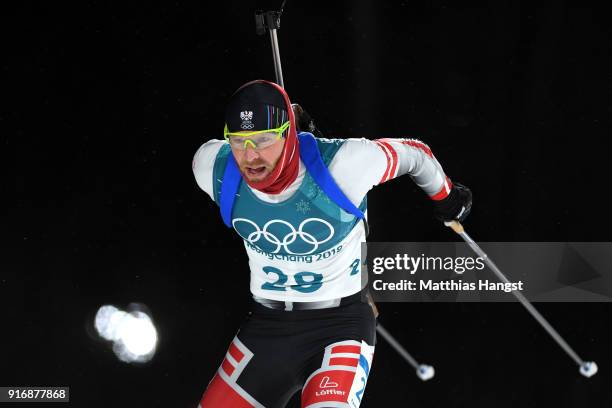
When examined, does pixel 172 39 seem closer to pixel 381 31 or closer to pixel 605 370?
pixel 381 31

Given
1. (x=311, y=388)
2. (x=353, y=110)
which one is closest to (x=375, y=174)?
(x=311, y=388)

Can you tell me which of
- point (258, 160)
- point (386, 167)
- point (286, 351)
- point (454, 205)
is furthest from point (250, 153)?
point (454, 205)

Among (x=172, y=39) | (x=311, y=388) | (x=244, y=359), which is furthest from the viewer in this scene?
(x=172, y=39)

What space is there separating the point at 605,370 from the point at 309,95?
6.93ft

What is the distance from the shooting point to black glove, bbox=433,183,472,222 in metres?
3.17

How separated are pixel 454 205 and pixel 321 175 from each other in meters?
0.68

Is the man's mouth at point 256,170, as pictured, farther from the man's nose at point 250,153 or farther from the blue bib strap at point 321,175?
the blue bib strap at point 321,175

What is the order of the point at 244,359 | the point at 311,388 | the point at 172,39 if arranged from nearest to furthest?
the point at 311,388
the point at 244,359
the point at 172,39

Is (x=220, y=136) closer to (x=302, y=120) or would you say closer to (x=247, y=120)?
(x=302, y=120)

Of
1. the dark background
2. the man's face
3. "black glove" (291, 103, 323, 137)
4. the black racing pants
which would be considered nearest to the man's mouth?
the man's face

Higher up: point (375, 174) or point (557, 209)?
point (375, 174)

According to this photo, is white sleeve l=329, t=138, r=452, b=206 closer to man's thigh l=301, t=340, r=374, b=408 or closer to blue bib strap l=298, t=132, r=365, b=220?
blue bib strap l=298, t=132, r=365, b=220

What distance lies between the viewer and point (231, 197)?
2824 mm

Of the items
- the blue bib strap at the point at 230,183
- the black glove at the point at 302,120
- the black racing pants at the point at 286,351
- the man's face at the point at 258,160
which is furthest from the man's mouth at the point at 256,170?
the black racing pants at the point at 286,351
